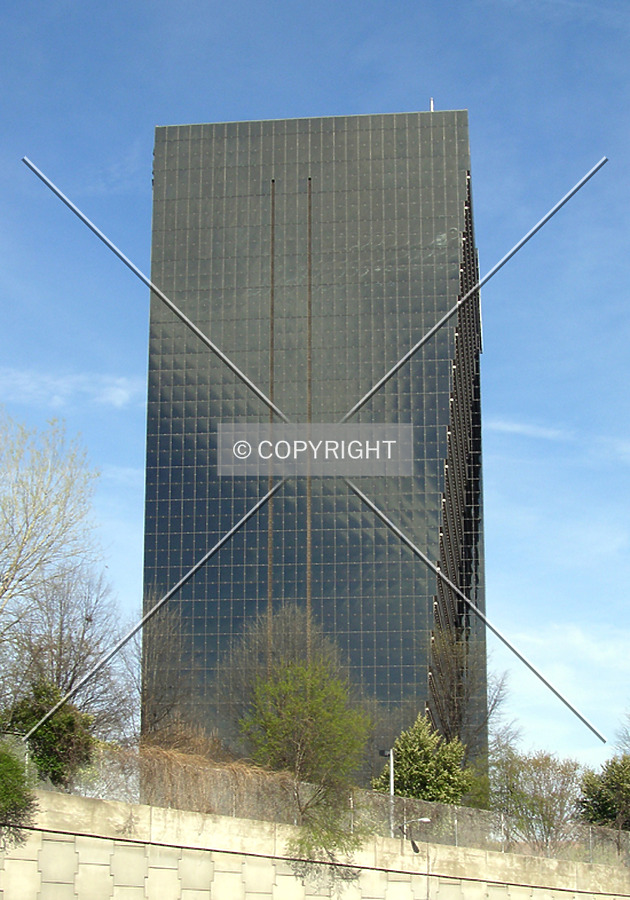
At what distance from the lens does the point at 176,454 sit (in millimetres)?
117750

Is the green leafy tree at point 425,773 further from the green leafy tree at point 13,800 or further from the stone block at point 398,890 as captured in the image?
the green leafy tree at point 13,800

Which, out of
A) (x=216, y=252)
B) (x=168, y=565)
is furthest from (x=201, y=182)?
(x=168, y=565)

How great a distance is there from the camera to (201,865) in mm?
38625

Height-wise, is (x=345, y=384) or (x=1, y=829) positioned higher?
(x=345, y=384)

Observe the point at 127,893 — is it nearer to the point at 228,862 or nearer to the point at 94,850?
the point at 94,850

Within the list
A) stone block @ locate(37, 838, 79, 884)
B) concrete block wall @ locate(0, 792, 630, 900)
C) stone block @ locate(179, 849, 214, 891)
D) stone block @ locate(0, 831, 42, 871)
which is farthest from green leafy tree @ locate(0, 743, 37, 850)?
stone block @ locate(179, 849, 214, 891)

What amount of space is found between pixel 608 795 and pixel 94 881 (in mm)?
41623

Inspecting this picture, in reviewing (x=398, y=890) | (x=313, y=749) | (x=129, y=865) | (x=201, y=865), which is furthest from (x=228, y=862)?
(x=313, y=749)

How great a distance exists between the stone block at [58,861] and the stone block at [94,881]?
300 millimetres

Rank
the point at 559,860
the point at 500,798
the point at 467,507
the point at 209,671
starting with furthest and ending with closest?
the point at 467,507 < the point at 209,671 < the point at 500,798 < the point at 559,860

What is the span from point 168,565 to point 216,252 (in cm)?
3368

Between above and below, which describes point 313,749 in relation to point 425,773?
above

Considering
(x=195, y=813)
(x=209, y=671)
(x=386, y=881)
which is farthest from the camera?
(x=209, y=671)

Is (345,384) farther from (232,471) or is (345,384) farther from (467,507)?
(467,507)
